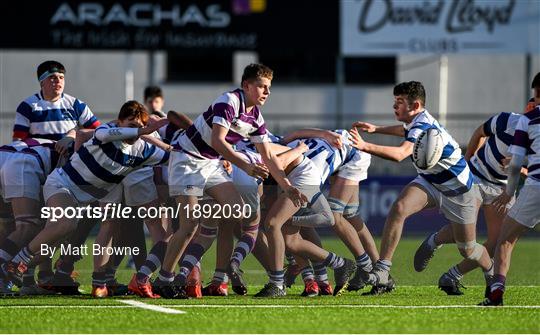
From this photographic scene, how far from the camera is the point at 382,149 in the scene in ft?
36.8

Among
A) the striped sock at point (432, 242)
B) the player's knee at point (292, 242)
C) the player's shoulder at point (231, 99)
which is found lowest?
the striped sock at point (432, 242)

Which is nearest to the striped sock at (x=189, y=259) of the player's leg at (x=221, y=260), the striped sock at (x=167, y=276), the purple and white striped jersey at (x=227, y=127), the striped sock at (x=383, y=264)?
the striped sock at (x=167, y=276)

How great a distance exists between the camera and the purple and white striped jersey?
11.0m

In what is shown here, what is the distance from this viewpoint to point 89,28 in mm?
21938

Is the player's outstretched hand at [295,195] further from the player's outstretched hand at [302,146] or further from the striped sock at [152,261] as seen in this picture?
the striped sock at [152,261]

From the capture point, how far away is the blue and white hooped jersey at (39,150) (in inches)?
467

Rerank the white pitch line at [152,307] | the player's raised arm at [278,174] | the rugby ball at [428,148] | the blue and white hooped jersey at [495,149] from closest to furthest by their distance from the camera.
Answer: the white pitch line at [152,307] < the player's raised arm at [278,174] < the rugby ball at [428,148] < the blue and white hooped jersey at [495,149]

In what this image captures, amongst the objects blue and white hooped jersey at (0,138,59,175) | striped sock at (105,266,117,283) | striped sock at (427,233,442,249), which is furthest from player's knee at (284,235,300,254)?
blue and white hooped jersey at (0,138,59,175)

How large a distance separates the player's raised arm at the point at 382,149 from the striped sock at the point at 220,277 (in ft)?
5.50

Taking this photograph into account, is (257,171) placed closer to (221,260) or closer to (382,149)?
(382,149)

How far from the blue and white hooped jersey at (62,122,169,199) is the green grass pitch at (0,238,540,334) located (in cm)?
96

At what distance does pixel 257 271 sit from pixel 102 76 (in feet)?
40.8

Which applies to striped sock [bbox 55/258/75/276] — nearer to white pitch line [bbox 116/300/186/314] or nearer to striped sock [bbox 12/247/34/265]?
striped sock [bbox 12/247/34/265]

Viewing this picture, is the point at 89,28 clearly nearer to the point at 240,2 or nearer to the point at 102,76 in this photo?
the point at 240,2
